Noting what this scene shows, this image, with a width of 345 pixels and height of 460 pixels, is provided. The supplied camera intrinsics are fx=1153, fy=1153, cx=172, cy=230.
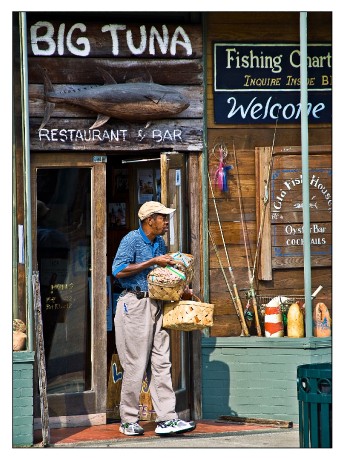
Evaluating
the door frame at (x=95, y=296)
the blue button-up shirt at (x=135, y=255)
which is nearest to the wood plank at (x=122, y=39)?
the door frame at (x=95, y=296)

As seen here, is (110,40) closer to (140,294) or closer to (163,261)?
(163,261)

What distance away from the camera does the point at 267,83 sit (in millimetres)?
10492

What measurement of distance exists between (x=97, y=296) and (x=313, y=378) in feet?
10.6

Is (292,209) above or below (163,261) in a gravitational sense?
above

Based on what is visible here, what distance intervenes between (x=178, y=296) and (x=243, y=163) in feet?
5.70

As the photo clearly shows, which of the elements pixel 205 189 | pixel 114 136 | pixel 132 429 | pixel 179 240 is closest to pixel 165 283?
pixel 179 240

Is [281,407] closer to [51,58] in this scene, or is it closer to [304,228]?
[304,228]

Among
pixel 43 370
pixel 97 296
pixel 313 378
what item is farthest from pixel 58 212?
pixel 313 378

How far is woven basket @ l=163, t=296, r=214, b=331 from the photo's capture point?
9.30 m

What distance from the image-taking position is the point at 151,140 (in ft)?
33.7

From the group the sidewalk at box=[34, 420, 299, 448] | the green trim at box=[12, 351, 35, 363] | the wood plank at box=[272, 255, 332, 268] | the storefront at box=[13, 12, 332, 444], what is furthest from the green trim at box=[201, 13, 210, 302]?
the green trim at box=[12, 351, 35, 363]

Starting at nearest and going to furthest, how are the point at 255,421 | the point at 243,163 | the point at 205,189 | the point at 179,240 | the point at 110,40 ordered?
the point at 255,421 → the point at 110,40 → the point at 179,240 → the point at 205,189 → the point at 243,163

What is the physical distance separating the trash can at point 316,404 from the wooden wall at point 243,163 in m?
2.91

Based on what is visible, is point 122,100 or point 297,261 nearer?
point 122,100
